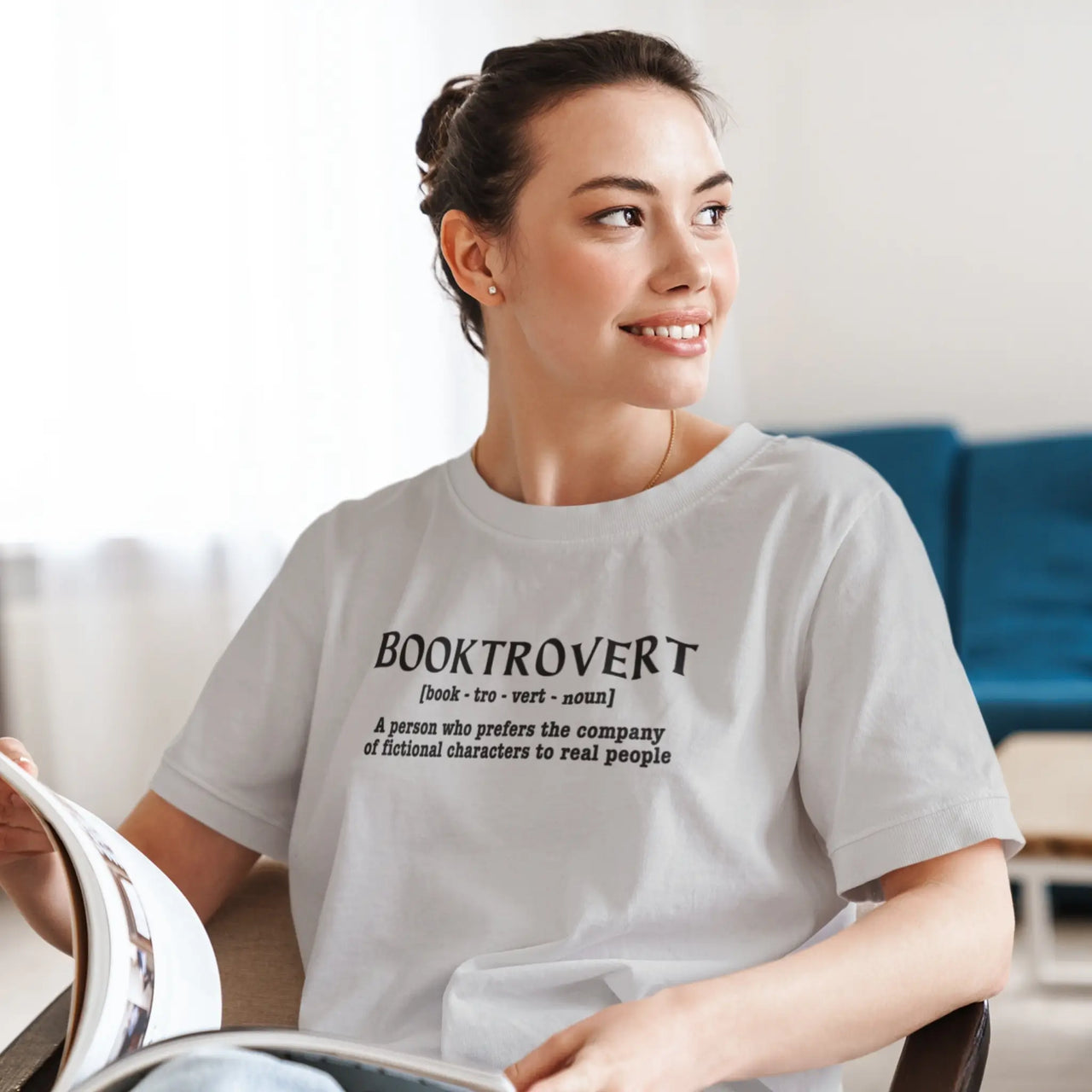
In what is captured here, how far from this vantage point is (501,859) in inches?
35.0

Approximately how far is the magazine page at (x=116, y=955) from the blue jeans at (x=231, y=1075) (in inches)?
1.5

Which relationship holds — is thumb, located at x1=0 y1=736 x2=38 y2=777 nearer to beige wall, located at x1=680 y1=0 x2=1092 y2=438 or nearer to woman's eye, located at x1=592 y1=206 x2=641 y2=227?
woman's eye, located at x1=592 y1=206 x2=641 y2=227

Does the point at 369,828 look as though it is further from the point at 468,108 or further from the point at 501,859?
the point at 468,108

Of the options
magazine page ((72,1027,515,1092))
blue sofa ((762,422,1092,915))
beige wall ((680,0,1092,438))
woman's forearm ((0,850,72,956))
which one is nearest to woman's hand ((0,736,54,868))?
woman's forearm ((0,850,72,956))

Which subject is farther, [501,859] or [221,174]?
[221,174]

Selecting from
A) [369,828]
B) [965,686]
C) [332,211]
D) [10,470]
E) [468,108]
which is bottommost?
[10,470]

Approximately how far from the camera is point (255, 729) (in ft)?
3.47

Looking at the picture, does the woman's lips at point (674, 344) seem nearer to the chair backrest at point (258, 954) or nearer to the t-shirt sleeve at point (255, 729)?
the t-shirt sleeve at point (255, 729)

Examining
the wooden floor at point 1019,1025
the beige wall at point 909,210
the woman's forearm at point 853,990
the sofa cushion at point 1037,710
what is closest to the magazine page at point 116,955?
the woman's forearm at point 853,990

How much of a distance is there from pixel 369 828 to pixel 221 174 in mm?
2167

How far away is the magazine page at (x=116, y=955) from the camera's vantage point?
613 millimetres

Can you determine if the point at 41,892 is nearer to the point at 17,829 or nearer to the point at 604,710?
the point at 17,829

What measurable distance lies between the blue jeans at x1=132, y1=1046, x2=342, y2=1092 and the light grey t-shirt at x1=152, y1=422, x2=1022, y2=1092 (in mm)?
258

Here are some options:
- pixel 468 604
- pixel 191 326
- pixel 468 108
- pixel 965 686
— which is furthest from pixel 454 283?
pixel 191 326
